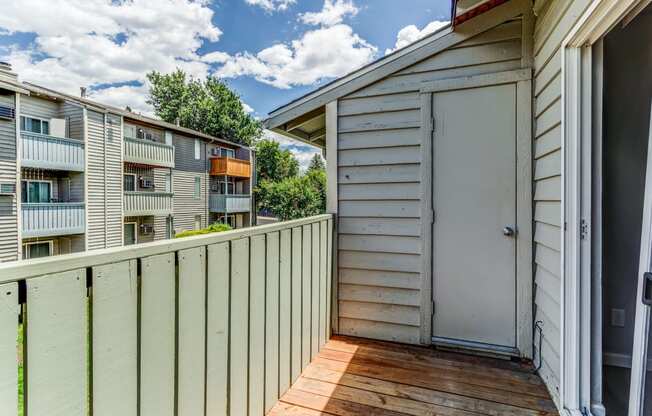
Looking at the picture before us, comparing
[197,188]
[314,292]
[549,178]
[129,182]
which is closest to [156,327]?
[314,292]

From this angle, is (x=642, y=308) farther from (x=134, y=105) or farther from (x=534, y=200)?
(x=134, y=105)

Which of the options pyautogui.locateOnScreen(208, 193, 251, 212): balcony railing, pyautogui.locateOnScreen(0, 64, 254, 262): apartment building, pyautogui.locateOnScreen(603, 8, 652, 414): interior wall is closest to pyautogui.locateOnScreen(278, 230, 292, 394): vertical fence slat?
pyautogui.locateOnScreen(603, 8, 652, 414): interior wall

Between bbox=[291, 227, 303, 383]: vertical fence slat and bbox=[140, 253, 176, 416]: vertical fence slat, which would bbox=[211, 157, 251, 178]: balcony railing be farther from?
bbox=[140, 253, 176, 416]: vertical fence slat

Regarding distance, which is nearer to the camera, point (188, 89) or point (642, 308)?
point (642, 308)

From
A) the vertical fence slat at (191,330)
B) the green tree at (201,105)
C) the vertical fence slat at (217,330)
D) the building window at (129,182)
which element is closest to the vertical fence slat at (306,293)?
the vertical fence slat at (217,330)

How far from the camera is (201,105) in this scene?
21.0 meters

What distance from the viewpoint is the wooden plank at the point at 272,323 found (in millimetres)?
1725

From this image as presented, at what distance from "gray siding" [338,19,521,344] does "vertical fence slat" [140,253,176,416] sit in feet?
5.84

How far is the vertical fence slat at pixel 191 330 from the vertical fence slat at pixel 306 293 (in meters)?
0.96

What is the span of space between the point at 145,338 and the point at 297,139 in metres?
2.68

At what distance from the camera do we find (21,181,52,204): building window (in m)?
7.75

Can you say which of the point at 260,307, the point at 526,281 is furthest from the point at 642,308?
the point at 260,307

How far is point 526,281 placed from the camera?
2.27 meters

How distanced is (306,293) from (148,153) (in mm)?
10756
